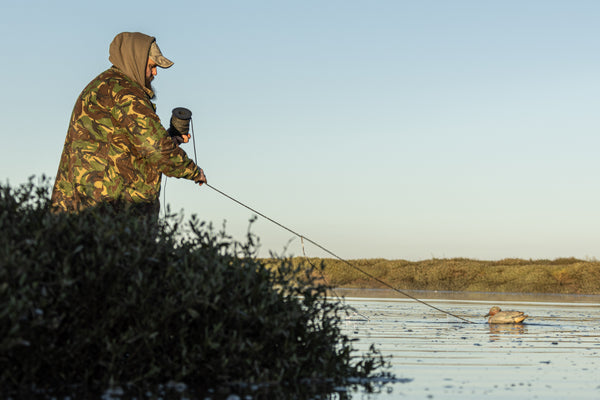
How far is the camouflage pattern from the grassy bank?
29283mm

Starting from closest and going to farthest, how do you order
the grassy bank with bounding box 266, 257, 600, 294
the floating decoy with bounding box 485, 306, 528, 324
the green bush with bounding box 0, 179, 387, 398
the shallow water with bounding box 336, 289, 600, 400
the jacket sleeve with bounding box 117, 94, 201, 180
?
the green bush with bounding box 0, 179, 387, 398 < the shallow water with bounding box 336, 289, 600, 400 < the jacket sleeve with bounding box 117, 94, 201, 180 < the floating decoy with bounding box 485, 306, 528, 324 < the grassy bank with bounding box 266, 257, 600, 294

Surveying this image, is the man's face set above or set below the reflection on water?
above

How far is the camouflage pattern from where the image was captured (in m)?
8.14

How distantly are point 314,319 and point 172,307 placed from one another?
62.6 inches

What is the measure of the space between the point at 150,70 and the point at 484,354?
18.9 ft

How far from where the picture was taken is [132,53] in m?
8.41

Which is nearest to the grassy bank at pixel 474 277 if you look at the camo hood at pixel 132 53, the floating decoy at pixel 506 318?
the floating decoy at pixel 506 318

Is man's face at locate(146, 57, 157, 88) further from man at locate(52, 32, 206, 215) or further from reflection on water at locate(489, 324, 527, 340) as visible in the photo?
reflection on water at locate(489, 324, 527, 340)

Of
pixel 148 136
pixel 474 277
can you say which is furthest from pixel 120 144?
pixel 474 277

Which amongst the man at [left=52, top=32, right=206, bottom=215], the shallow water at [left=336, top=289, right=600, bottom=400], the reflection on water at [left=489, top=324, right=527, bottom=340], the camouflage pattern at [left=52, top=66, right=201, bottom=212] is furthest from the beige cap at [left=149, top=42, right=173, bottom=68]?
the reflection on water at [left=489, top=324, right=527, bottom=340]

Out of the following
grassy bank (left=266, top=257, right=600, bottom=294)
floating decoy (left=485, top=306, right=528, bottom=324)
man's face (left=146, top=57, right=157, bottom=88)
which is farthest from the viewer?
grassy bank (left=266, top=257, right=600, bottom=294)

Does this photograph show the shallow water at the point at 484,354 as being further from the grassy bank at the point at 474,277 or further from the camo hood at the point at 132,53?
the grassy bank at the point at 474,277

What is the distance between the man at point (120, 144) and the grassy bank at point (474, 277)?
96.0ft

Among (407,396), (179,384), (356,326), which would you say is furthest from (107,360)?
(356,326)
